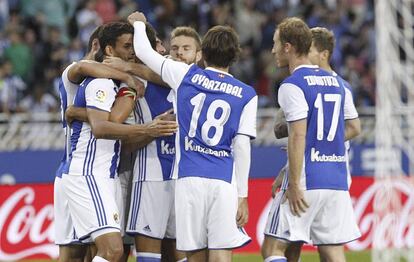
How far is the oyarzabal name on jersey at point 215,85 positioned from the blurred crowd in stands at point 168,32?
8.77 metres

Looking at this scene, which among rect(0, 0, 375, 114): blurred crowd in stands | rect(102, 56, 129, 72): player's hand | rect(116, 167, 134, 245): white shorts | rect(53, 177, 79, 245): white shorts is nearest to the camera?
rect(102, 56, 129, 72): player's hand

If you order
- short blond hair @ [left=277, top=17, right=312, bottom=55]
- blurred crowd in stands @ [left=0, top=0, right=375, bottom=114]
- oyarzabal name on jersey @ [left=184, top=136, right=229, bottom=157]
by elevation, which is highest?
blurred crowd in stands @ [left=0, top=0, right=375, bottom=114]

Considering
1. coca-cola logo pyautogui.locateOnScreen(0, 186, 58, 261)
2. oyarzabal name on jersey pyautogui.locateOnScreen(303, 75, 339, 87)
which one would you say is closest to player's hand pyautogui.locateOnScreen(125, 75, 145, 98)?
oyarzabal name on jersey pyautogui.locateOnScreen(303, 75, 339, 87)

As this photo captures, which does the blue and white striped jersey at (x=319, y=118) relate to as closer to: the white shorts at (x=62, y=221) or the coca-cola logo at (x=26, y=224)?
the white shorts at (x=62, y=221)

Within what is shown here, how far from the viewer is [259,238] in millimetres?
15891

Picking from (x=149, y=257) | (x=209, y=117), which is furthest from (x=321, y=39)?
(x=149, y=257)

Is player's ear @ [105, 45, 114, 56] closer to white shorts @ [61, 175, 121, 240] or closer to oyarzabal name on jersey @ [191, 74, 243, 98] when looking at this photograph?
oyarzabal name on jersey @ [191, 74, 243, 98]

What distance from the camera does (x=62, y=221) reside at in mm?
9789

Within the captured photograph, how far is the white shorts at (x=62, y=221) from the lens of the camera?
31.9 ft

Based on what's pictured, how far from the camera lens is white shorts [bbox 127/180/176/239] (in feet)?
31.6

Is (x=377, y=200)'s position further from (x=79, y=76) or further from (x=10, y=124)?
(x=79, y=76)

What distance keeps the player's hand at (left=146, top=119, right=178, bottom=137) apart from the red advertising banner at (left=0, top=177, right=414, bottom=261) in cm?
602

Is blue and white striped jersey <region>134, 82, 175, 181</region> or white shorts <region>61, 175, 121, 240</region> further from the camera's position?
blue and white striped jersey <region>134, 82, 175, 181</region>

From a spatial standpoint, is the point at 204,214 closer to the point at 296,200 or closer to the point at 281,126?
the point at 296,200
